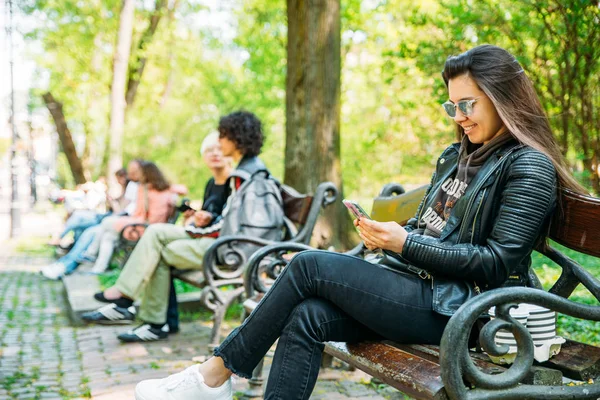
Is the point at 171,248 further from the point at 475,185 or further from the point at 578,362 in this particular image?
the point at 578,362

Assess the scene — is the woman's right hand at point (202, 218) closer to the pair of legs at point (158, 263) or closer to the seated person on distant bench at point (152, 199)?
the pair of legs at point (158, 263)

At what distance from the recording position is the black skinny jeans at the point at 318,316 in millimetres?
2596

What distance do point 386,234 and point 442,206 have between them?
0.44m

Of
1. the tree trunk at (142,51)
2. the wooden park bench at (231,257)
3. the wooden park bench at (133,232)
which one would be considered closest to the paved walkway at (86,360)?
the wooden park bench at (231,257)

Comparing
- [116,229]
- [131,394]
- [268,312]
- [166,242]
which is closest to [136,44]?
A: [116,229]

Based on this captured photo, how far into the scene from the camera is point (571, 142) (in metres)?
6.16

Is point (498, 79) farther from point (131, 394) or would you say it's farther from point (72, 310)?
point (72, 310)

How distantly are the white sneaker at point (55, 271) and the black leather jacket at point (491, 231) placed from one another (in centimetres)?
753

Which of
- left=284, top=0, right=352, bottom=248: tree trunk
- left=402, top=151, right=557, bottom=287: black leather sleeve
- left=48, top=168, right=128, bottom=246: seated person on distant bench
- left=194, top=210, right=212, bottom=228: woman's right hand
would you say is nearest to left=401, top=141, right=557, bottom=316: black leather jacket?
left=402, top=151, right=557, bottom=287: black leather sleeve

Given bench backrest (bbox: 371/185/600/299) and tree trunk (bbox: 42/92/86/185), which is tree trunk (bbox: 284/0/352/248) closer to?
bench backrest (bbox: 371/185/600/299)

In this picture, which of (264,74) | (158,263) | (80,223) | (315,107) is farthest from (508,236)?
(264,74)

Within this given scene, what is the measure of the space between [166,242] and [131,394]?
1438 millimetres

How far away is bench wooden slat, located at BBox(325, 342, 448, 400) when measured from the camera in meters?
2.28

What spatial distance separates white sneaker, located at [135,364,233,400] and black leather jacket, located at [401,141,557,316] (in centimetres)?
91
